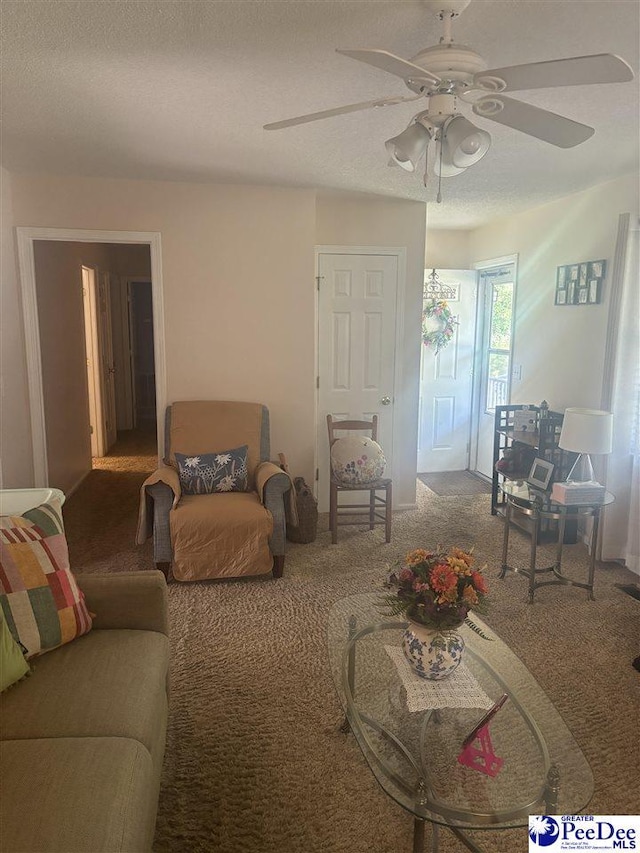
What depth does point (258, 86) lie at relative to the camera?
7.76 feet

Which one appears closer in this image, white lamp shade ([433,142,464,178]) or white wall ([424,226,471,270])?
white lamp shade ([433,142,464,178])

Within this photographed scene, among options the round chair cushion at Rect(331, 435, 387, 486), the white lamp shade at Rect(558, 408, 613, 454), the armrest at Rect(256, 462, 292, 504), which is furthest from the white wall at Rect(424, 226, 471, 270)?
the armrest at Rect(256, 462, 292, 504)

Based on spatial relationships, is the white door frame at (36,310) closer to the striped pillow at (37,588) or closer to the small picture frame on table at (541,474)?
the striped pillow at (37,588)

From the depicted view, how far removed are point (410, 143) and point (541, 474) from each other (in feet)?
8.10

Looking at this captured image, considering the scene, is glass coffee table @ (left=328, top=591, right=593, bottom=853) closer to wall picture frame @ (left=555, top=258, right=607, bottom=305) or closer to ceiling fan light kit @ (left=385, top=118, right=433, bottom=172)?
ceiling fan light kit @ (left=385, top=118, right=433, bottom=172)

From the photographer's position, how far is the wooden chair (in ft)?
13.8

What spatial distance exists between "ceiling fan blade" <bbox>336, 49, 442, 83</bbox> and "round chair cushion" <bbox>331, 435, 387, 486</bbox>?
277cm

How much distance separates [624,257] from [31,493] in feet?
11.5

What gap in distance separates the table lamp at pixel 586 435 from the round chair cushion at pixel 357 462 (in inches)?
49.0

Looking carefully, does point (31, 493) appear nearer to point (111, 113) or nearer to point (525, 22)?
point (111, 113)

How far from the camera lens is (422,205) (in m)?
4.67

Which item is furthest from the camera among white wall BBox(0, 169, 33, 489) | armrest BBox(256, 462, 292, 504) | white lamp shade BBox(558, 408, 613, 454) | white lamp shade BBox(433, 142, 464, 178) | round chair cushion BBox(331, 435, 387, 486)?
round chair cushion BBox(331, 435, 387, 486)

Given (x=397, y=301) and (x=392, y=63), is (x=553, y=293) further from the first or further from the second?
(x=392, y=63)

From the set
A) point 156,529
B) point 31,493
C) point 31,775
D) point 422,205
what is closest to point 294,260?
point 422,205
